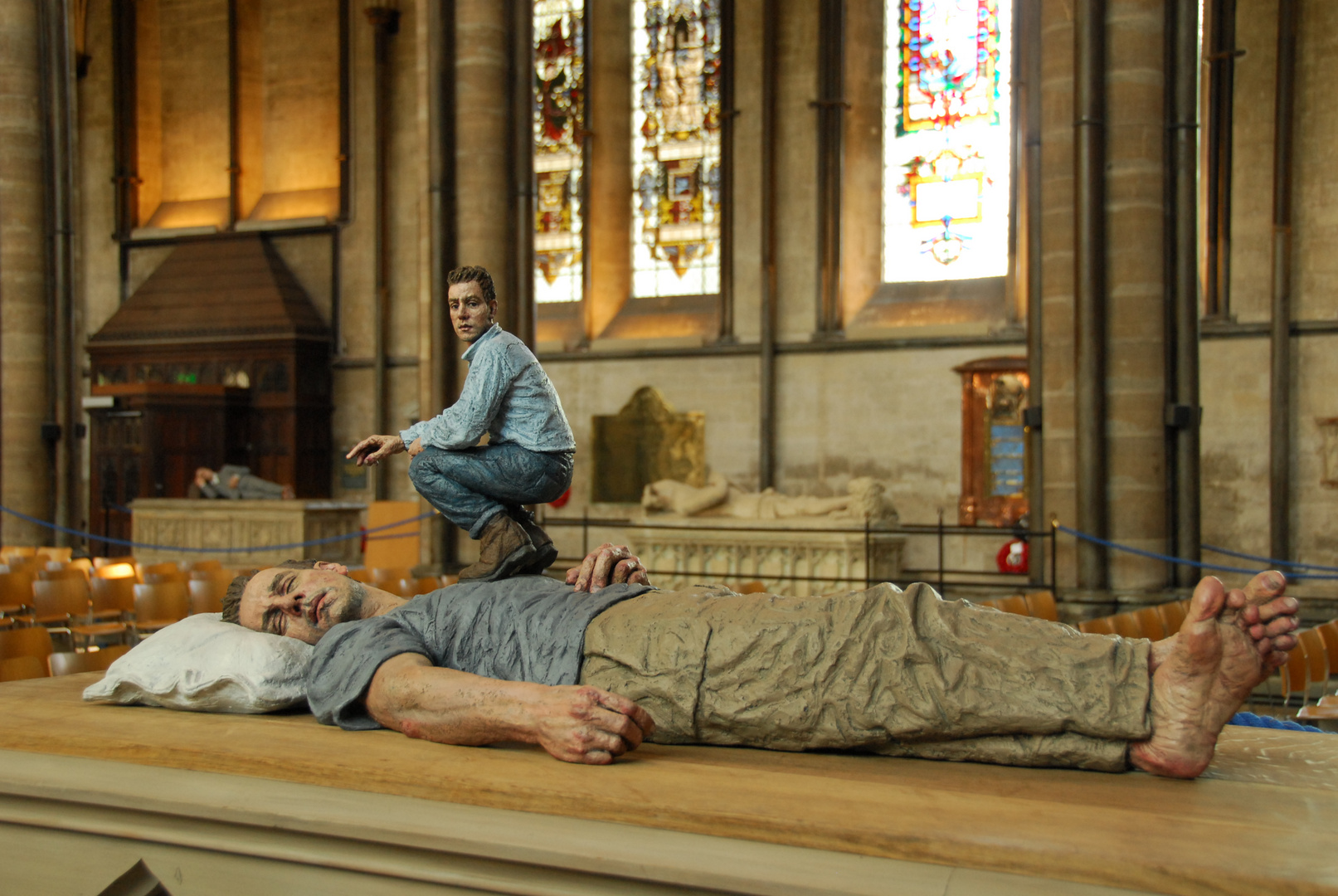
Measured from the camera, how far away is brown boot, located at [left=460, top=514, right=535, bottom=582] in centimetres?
341

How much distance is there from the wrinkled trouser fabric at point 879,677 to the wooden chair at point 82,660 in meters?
2.32

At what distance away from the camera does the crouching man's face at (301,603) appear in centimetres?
299

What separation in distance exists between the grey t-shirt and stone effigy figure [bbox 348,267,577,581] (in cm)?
57

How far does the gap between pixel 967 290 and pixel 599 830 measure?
523 inches

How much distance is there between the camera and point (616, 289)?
16.2 m

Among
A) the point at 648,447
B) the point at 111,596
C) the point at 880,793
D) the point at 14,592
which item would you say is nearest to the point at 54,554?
the point at 111,596

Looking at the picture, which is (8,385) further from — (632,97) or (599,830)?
(599,830)

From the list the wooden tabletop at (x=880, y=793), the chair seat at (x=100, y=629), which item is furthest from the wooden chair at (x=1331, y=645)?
the chair seat at (x=100, y=629)

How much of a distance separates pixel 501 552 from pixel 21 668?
191 cm

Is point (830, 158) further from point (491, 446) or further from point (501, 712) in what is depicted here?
point (501, 712)

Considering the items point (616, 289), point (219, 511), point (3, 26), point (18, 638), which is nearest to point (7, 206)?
point (3, 26)

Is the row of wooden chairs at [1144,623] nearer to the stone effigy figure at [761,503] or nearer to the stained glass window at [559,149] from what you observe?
the stone effigy figure at [761,503]

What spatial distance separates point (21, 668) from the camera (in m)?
4.05

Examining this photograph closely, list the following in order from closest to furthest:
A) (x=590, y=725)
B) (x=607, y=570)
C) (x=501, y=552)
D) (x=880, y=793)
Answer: (x=880, y=793)
(x=590, y=725)
(x=607, y=570)
(x=501, y=552)
